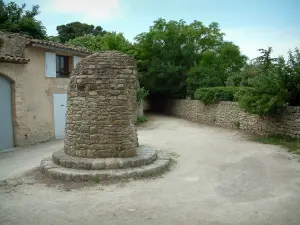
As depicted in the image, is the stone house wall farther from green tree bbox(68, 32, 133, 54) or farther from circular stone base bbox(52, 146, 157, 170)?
green tree bbox(68, 32, 133, 54)

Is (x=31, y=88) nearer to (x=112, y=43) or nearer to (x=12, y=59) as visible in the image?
(x=12, y=59)

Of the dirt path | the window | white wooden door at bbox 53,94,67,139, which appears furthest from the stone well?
the window

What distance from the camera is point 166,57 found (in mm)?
23641

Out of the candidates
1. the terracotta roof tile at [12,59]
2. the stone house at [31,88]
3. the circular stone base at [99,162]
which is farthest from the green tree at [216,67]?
the circular stone base at [99,162]

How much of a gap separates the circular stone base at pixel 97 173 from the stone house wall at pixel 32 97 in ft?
15.7

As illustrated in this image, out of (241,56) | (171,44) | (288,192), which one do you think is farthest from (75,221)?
(241,56)

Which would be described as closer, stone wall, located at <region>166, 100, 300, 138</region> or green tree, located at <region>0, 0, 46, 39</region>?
stone wall, located at <region>166, 100, 300, 138</region>

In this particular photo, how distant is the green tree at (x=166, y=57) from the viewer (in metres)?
23.3

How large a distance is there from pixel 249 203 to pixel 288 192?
117cm

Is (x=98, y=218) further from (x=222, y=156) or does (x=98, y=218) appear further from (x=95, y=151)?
(x=222, y=156)

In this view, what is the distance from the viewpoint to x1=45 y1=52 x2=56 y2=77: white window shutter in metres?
12.7

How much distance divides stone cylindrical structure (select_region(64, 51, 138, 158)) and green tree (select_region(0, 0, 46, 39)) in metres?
12.0

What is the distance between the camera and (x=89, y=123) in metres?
7.50

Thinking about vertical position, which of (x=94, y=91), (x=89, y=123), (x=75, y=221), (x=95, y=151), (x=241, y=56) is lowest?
(x=75, y=221)
